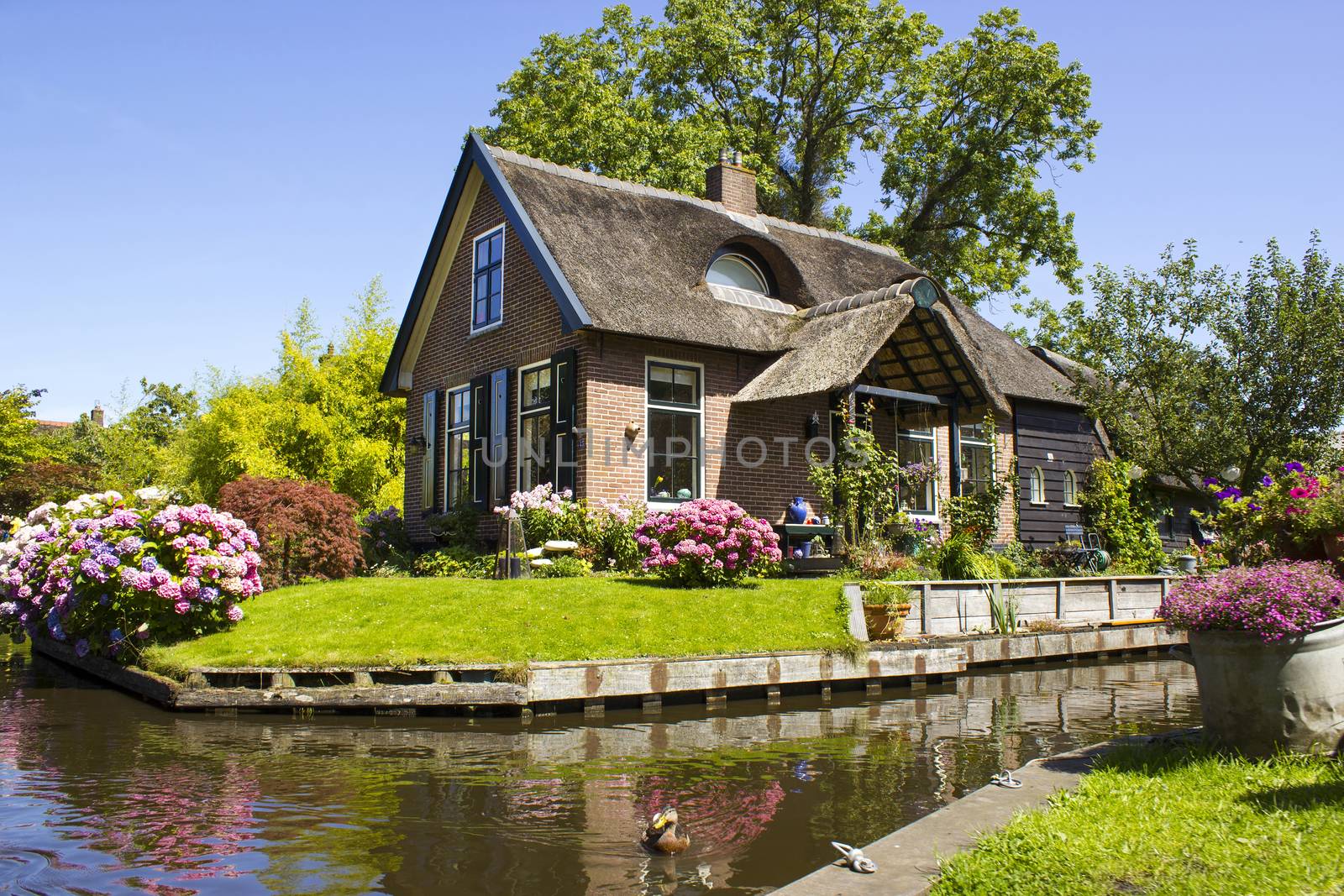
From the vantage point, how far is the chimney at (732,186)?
20.3 metres

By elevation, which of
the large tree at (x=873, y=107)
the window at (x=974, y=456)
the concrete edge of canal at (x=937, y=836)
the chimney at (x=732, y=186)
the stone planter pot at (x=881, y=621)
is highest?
the large tree at (x=873, y=107)

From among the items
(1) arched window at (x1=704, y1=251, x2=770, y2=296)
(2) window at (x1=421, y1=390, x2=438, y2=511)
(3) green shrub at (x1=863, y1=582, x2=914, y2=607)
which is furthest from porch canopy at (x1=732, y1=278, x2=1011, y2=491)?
(2) window at (x1=421, y1=390, x2=438, y2=511)

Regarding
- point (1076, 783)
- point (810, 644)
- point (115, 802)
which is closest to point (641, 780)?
point (1076, 783)

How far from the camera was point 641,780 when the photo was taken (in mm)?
6680

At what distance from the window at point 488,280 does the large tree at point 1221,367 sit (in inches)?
417

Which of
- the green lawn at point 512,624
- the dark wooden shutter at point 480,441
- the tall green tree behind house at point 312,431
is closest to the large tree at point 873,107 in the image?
the tall green tree behind house at point 312,431

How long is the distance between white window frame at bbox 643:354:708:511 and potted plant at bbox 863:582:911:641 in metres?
3.92

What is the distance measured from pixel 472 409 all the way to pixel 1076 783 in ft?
44.3

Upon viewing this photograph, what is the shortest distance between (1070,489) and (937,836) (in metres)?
19.2

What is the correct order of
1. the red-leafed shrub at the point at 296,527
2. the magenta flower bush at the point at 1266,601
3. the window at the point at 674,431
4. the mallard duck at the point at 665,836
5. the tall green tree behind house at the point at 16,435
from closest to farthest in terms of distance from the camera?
the mallard duck at the point at 665,836, the magenta flower bush at the point at 1266,601, the red-leafed shrub at the point at 296,527, the window at the point at 674,431, the tall green tree behind house at the point at 16,435

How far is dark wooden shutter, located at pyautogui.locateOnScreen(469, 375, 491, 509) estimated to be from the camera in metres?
16.7

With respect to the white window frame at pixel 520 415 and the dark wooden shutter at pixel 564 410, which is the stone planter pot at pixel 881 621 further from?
the white window frame at pixel 520 415

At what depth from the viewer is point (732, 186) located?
20.4m

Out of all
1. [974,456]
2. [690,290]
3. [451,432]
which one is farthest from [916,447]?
[451,432]
